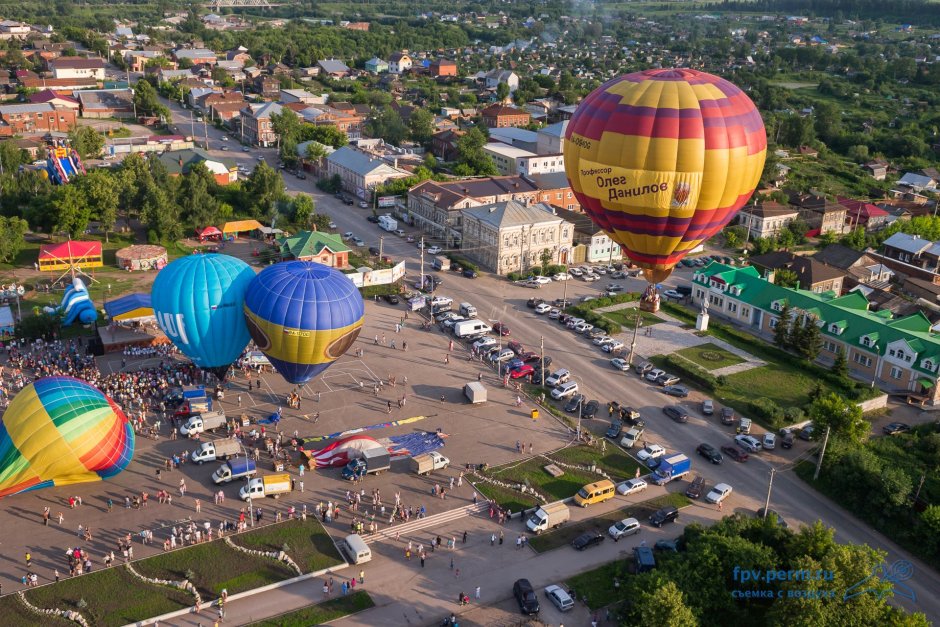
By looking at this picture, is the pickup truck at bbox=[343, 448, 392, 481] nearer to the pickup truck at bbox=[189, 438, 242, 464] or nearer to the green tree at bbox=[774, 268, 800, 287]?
the pickup truck at bbox=[189, 438, 242, 464]

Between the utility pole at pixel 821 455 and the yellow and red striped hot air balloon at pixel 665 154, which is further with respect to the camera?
the utility pole at pixel 821 455

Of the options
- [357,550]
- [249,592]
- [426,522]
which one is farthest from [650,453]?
[249,592]

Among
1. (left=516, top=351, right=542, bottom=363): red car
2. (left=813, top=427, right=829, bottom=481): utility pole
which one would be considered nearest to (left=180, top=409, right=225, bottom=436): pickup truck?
(left=516, top=351, right=542, bottom=363): red car

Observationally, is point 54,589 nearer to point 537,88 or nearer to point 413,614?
point 413,614

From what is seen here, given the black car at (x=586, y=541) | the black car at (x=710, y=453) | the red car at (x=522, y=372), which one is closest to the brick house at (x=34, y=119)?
the red car at (x=522, y=372)

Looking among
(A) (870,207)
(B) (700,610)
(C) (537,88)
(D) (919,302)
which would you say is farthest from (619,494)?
(C) (537,88)

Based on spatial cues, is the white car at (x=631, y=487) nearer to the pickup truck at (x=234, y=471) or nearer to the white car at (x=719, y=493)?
the white car at (x=719, y=493)

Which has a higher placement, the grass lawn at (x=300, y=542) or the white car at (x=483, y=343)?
the grass lawn at (x=300, y=542)

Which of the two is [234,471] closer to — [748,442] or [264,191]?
[748,442]
